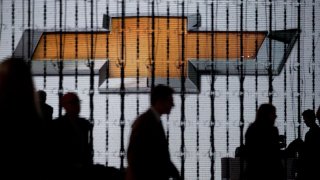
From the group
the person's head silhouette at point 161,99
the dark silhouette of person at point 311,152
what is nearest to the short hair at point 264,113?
the dark silhouette of person at point 311,152

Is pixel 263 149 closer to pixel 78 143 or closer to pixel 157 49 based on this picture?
pixel 78 143

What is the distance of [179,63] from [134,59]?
0.52 metres

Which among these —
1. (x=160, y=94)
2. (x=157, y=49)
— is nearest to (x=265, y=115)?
(x=160, y=94)

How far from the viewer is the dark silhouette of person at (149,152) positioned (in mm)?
3344

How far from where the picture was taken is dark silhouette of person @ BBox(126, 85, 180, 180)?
334 centimetres

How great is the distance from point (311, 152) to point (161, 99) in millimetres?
2166

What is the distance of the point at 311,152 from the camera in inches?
207

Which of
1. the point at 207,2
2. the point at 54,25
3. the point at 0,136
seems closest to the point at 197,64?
the point at 207,2

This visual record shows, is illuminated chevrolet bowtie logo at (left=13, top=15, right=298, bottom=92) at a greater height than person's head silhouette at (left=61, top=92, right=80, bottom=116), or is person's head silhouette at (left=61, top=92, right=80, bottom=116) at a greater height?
illuminated chevrolet bowtie logo at (left=13, top=15, right=298, bottom=92)

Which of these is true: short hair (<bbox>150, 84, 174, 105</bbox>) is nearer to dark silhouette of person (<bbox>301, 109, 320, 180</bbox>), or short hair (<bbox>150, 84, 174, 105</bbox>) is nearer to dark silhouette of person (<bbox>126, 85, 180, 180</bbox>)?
dark silhouette of person (<bbox>126, 85, 180, 180</bbox>)

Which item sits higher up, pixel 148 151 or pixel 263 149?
pixel 148 151

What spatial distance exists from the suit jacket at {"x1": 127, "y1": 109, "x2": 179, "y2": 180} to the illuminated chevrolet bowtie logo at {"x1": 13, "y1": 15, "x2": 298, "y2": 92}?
11.7 ft

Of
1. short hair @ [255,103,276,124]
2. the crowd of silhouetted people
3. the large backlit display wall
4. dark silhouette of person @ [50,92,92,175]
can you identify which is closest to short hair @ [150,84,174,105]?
the crowd of silhouetted people

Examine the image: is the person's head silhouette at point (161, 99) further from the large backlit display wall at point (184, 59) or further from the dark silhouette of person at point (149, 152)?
the large backlit display wall at point (184, 59)
